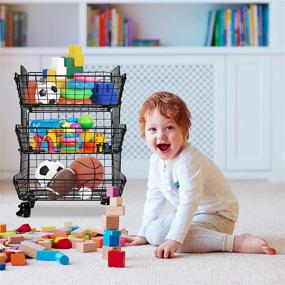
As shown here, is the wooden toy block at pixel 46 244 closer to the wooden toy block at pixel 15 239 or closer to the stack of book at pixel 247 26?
the wooden toy block at pixel 15 239

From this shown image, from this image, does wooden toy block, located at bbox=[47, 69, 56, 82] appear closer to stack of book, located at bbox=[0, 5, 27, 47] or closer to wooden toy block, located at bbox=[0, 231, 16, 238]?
wooden toy block, located at bbox=[0, 231, 16, 238]

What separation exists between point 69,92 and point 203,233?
0.98 meters

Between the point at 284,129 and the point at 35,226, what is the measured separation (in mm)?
→ 1967

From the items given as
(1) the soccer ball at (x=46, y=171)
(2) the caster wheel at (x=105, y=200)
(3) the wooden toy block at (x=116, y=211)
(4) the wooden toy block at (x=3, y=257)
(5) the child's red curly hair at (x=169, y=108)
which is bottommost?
(4) the wooden toy block at (x=3, y=257)

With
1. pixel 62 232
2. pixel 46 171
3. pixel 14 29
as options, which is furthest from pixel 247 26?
pixel 62 232

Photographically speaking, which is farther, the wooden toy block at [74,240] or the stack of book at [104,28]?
the stack of book at [104,28]

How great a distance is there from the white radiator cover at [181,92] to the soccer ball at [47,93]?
4.08ft

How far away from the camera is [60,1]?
3975mm

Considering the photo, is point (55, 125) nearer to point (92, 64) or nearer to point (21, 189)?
point (21, 189)

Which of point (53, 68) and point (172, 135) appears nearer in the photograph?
point (172, 135)

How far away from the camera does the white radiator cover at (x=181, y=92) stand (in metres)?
3.98

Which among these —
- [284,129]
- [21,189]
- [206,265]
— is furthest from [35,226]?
[284,129]

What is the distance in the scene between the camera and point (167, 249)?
1.88 metres

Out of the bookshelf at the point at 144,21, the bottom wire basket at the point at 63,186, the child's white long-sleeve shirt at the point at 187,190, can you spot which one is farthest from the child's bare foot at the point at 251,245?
the bookshelf at the point at 144,21
